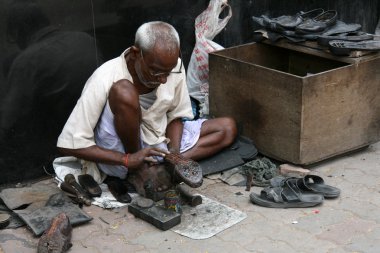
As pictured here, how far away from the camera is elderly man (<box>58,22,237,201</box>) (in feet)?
12.5

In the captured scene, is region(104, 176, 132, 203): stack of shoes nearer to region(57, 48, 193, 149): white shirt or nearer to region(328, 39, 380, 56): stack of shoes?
region(57, 48, 193, 149): white shirt

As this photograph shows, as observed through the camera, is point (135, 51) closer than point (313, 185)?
Yes

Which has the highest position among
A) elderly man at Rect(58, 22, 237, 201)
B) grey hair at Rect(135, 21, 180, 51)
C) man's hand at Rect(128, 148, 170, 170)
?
grey hair at Rect(135, 21, 180, 51)

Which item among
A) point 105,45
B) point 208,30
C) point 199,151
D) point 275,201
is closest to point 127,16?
point 105,45

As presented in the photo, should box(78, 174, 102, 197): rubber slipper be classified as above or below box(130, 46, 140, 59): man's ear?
below

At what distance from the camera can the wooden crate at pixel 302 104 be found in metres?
4.32

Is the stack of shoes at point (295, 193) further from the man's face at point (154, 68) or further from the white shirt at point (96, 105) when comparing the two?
the man's face at point (154, 68)

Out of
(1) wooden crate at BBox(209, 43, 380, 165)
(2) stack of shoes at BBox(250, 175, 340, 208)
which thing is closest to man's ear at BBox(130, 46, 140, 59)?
(1) wooden crate at BBox(209, 43, 380, 165)

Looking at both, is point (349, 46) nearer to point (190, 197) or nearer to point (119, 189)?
point (190, 197)

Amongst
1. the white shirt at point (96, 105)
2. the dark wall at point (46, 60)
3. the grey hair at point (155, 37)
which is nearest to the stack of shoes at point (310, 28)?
the dark wall at point (46, 60)

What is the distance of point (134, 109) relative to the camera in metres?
3.89

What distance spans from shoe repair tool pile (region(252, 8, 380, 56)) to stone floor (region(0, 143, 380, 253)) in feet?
3.26

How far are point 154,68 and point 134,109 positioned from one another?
29 cm

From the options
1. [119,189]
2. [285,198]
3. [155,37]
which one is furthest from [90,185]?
[285,198]
